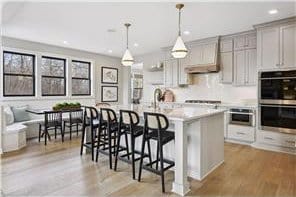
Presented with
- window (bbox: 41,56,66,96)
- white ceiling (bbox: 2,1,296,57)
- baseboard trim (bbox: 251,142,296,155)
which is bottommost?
baseboard trim (bbox: 251,142,296,155)

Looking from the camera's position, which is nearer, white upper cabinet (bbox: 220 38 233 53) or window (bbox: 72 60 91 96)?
white upper cabinet (bbox: 220 38 233 53)

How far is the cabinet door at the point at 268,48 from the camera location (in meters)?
Answer: 4.22

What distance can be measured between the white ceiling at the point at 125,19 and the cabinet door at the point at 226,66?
62 cm

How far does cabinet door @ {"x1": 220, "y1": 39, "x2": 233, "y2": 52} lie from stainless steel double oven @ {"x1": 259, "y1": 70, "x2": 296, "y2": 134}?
45.4 inches

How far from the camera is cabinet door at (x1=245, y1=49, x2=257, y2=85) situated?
4.86 meters

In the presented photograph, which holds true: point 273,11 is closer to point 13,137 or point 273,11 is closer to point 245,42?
point 245,42

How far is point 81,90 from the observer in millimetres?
7020

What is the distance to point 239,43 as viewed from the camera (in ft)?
16.6

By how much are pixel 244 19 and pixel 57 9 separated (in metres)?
3.56

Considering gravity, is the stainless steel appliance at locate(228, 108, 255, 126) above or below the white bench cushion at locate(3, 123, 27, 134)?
above

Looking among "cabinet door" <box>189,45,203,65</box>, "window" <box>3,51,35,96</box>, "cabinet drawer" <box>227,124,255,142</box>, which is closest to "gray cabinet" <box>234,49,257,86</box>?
"cabinet door" <box>189,45,203,65</box>

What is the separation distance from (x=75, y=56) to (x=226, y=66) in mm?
4743

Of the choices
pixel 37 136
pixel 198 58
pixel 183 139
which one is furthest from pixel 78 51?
pixel 183 139

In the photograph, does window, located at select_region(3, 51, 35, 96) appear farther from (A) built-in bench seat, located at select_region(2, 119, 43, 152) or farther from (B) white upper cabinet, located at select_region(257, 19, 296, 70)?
(B) white upper cabinet, located at select_region(257, 19, 296, 70)
